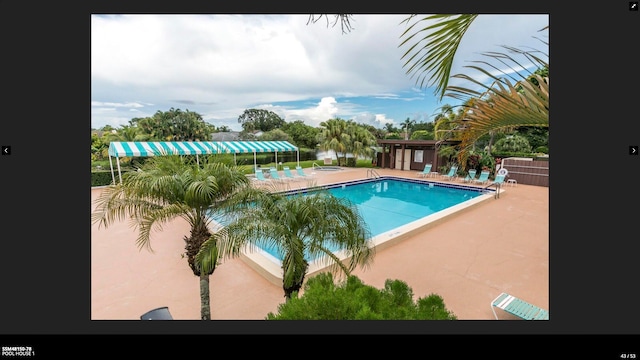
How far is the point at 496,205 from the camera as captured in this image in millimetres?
10797

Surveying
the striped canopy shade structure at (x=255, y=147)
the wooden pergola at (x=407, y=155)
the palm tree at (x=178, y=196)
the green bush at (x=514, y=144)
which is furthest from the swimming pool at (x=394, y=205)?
the green bush at (x=514, y=144)

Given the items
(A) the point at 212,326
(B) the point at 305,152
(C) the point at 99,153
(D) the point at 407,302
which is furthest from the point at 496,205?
(C) the point at 99,153

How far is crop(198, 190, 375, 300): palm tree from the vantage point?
10.8 ft

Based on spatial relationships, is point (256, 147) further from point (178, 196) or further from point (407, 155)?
point (178, 196)

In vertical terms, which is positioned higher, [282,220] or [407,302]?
[282,220]

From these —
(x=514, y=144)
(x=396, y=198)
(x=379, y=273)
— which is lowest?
(x=379, y=273)

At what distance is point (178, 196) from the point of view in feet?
12.0

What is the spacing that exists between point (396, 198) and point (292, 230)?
11.0m

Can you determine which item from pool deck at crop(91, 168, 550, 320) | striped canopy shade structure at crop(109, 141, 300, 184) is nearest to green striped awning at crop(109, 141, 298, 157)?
striped canopy shade structure at crop(109, 141, 300, 184)

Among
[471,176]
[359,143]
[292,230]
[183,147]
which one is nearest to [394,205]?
[471,176]
